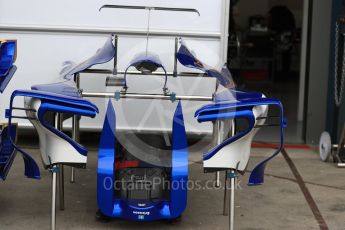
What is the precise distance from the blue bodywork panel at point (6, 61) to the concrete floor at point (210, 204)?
1072mm

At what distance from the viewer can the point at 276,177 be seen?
6477 millimetres

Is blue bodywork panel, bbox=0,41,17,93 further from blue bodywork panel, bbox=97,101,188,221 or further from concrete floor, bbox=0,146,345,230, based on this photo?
concrete floor, bbox=0,146,345,230

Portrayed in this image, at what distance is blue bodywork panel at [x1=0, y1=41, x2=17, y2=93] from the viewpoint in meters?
4.84

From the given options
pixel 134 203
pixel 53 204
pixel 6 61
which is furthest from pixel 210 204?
pixel 6 61

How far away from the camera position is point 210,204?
219 inches

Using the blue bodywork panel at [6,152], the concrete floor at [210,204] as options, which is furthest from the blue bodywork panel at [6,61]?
the concrete floor at [210,204]

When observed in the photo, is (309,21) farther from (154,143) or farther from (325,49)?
(154,143)

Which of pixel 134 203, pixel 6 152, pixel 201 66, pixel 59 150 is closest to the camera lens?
pixel 59 150

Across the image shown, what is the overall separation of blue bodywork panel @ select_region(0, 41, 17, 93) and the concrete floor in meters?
1.07

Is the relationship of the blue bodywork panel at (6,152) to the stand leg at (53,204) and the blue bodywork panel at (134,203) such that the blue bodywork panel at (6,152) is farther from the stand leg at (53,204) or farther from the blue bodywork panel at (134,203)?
the blue bodywork panel at (134,203)

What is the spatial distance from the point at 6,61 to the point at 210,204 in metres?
2.08

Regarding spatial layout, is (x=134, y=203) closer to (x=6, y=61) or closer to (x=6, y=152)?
(x=6, y=152)

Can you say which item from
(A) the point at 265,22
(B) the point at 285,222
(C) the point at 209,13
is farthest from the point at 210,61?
(A) the point at 265,22

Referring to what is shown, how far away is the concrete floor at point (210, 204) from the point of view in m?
5.05
